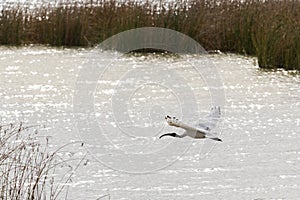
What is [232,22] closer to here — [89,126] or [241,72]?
[241,72]

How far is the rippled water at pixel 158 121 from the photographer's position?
209 inches

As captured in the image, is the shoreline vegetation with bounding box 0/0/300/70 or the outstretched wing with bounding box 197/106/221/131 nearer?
the outstretched wing with bounding box 197/106/221/131

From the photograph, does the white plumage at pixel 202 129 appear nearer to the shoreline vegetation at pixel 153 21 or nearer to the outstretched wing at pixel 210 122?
the outstretched wing at pixel 210 122

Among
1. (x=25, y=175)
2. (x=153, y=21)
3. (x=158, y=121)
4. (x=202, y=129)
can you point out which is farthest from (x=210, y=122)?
(x=153, y=21)

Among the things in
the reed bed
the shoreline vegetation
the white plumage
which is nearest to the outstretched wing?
the white plumage

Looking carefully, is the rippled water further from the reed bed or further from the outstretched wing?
the outstretched wing

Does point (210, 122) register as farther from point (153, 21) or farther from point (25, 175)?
point (153, 21)

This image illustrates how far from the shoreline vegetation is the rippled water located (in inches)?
14.1

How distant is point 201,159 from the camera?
599 cm

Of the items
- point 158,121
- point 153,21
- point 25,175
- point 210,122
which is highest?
point 210,122

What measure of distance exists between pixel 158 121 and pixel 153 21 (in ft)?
14.1

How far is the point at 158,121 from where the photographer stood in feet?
24.1

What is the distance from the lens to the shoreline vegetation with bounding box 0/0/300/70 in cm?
1129

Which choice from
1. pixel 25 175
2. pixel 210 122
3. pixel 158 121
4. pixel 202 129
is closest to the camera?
pixel 202 129
